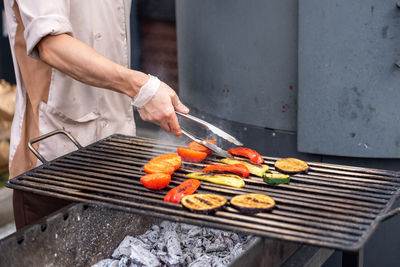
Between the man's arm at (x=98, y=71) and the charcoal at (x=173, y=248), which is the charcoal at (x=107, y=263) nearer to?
the charcoal at (x=173, y=248)

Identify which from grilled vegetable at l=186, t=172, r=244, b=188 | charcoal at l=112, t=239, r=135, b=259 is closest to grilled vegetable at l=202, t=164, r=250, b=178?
grilled vegetable at l=186, t=172, r=244, b=188

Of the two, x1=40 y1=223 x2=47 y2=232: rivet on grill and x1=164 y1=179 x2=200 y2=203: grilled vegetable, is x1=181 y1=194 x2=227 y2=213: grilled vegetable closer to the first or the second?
x1=164 y1=179 x2=200 y2=203: grilled vegetable

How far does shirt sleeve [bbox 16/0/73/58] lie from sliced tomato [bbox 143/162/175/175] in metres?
0.77

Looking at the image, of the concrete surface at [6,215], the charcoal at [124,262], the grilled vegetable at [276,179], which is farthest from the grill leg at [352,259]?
the concrete surface at [6,215]

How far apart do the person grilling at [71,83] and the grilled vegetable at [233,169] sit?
0.85 ft

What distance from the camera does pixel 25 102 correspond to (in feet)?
9.64

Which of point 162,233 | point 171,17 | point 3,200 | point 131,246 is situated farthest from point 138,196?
point 171,17

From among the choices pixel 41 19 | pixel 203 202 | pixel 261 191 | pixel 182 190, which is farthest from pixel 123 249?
pixel 41 19

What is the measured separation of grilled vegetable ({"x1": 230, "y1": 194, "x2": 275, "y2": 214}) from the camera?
196 centimetres

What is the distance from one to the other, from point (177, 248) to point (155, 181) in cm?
39

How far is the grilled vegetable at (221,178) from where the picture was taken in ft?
7.45

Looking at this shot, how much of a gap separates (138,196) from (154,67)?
498 cm

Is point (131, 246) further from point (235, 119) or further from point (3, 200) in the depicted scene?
point (3, 200)

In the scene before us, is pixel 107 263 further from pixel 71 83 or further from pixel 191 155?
pixel 71 83
